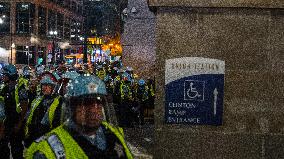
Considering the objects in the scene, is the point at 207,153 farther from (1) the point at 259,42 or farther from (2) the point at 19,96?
(2) the point at 19,96

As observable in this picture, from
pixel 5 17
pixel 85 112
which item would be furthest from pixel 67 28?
pixel 85 112

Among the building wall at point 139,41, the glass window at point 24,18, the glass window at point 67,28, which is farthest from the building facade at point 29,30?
the building wall at point 139,41

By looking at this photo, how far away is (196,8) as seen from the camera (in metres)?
6.04

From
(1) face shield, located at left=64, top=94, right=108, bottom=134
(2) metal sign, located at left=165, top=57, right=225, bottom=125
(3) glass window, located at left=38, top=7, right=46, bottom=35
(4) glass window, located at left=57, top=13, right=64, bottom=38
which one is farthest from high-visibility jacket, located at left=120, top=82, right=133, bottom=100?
(4) glass window, located at left=57, top=13, right=64, bottom=38

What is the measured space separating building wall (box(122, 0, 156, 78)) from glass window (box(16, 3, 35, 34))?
211 feet

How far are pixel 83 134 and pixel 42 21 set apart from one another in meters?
94.9

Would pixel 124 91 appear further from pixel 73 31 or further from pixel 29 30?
A: pixel 73 31

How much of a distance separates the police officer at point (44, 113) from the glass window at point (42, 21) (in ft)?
290

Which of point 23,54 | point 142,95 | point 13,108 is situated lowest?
point 142,95

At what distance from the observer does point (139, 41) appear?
91.7ft

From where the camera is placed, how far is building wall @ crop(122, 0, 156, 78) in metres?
27.1

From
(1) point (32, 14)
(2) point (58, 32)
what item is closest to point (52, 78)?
(1) point (32, 14)

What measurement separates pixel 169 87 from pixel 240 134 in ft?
3.89

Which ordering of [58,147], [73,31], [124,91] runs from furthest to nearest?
[73,31] < [124,91] < [58,147]
